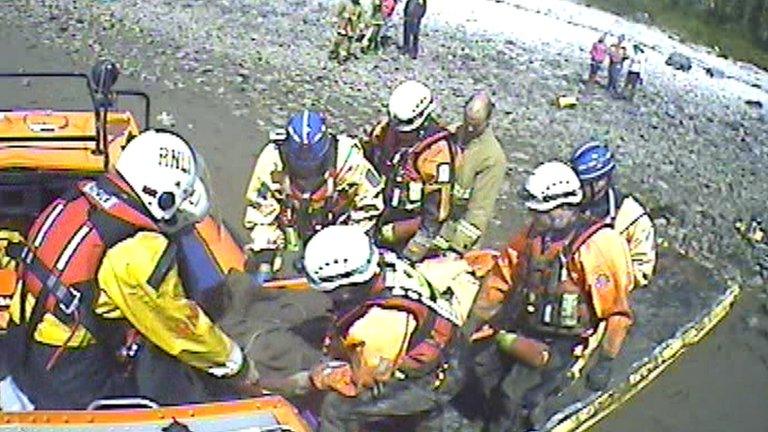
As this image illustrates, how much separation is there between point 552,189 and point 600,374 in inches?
37.0

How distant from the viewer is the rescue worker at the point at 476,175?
288 inches

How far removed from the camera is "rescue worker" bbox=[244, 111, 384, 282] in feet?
22.1

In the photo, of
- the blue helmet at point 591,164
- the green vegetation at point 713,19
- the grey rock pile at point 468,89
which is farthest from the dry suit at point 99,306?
the green vegetation at point 713,19

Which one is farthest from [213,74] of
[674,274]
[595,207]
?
[595,207]

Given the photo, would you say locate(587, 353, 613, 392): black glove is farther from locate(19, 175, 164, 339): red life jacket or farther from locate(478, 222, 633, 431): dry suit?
locate(19, 175, 164, 339): red life jacket

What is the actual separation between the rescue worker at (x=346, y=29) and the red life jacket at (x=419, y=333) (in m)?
10.8

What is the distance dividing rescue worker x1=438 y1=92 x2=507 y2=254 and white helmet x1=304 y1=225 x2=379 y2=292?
90.4 inches

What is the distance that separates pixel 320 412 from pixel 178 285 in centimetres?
102

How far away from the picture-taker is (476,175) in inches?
290

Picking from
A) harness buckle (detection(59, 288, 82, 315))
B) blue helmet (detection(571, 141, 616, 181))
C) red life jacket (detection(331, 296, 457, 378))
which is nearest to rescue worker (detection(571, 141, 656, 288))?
blue helmet (detection(571, 141, 616, 181))

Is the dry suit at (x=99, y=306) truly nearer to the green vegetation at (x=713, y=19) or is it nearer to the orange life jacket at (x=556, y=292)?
the orange life jacket at (x=556, y=292)

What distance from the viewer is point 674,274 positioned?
934cm

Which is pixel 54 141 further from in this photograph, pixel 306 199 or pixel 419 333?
pixel 419 333

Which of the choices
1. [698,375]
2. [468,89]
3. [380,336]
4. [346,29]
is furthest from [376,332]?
[346,29]
